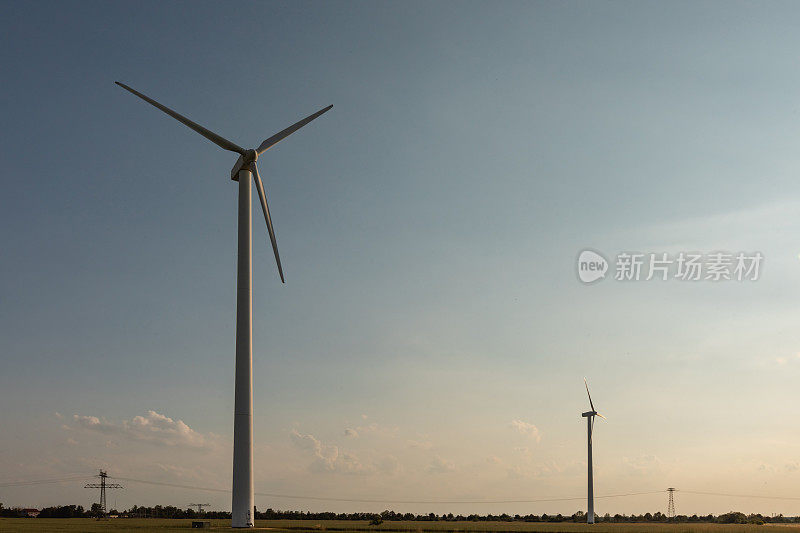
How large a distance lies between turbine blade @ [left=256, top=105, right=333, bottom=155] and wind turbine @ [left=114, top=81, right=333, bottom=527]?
4.3 inches

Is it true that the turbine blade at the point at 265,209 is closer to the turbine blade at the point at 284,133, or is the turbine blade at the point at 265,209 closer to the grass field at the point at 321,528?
the turbine blade at the point at 284,133

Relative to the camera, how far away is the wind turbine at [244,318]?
2608 inches

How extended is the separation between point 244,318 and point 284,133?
23661 millimetres

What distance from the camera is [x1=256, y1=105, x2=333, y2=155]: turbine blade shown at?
268 ft

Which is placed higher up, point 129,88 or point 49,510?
point 129,88

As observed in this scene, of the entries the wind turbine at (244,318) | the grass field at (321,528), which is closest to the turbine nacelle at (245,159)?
the wind turbine at (244,318)

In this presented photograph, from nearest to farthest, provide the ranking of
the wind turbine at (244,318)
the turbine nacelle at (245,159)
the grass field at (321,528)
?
the wind turbine at (244,318)
the grass field at (321,528)
the turbine nacelle at (245,159)

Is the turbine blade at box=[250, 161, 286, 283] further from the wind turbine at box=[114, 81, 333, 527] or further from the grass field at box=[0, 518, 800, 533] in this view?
the grass field at box=[0, 518, 800, 533]

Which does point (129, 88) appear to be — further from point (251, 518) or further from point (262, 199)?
point (251, 518)

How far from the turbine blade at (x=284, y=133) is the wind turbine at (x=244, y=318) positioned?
109mm

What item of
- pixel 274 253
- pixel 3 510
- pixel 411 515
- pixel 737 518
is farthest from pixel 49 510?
pixel 737 518

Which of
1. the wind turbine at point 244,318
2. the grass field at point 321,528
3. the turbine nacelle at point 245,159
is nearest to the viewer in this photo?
the wind turbine at point 244,318

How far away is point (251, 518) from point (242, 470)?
16.7 ft

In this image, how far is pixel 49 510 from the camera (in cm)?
19038
